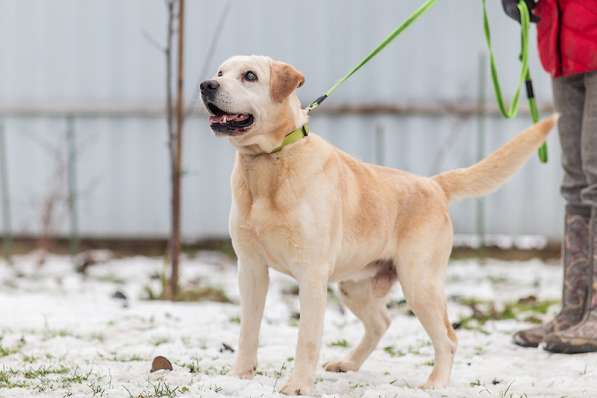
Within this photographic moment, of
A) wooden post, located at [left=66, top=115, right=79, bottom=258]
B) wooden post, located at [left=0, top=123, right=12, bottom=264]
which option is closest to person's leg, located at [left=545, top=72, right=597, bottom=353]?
wooden post, located at [left=66, top=115, right=79, bottom=258]

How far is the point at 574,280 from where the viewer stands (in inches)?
158

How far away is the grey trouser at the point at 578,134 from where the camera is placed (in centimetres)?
376

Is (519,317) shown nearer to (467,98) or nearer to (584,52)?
(584,52)

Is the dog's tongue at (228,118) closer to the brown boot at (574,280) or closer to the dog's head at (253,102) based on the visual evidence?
the dog's head at (253,102)

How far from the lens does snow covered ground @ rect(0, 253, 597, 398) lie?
3045mm

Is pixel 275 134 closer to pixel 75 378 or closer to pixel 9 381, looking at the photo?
pixel 75 378

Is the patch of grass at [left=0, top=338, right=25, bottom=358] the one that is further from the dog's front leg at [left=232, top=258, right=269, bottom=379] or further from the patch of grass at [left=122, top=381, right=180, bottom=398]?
the dog's front leg at [left=232, top=258, right=269, bottom=379]

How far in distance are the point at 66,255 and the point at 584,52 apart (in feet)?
16.3

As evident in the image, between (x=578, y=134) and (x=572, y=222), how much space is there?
415mm

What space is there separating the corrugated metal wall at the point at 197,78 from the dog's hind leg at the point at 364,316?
3784 millimetres

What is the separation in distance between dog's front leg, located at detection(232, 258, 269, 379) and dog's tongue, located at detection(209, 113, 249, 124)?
0.52m

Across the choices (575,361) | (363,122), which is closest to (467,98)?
(363,122)

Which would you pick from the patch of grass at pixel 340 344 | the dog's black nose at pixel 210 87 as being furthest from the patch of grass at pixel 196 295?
the dog's black nose at pixel 210 87

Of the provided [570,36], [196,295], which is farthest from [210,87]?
[196,295]
